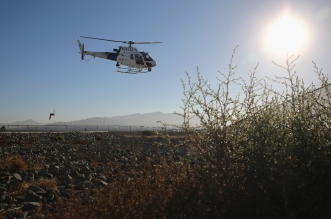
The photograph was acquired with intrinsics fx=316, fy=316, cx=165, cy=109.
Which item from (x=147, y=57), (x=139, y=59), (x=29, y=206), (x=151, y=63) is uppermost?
(x=147, y=57)

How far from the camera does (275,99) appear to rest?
4742 millimetres

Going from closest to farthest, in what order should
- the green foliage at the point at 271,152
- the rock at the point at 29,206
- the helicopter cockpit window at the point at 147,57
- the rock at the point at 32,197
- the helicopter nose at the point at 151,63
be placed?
1. the green foliage at the point at 271,152
2. the rock at the point at 29,206
3. the rock at the point at 32,197
4. the helicopter cockpit window at the point at 147,57
5. the helicopter nose at the point at 151,63

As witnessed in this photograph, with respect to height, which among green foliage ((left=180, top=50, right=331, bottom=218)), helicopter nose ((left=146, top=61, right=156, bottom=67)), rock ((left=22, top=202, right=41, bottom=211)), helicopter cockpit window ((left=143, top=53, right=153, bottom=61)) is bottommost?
rock ((left=22, top=202, right=41, bottom=211))

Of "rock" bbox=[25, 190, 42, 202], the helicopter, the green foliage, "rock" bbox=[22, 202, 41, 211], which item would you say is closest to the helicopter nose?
the helicopter

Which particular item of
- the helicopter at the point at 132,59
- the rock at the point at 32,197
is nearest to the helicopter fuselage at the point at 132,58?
the helicopter at the point at 132,59

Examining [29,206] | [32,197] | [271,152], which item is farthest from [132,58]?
[271,152]

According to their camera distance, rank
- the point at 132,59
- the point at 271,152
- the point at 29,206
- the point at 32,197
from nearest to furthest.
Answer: the point at 271,152, the point at 29,206, the point at 32,197, the point at 132,59

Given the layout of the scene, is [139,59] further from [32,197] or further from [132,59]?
[32,197]

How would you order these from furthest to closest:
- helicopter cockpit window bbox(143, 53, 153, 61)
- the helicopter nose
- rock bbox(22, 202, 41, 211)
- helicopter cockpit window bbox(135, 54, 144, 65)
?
the helicopter nose → helicopter cockpit window bbox(143, 53, 153, 61) → helicopter cockpit window bbox(135, 54, 144, 65) → rock bbox(22, 202, 41, 211)

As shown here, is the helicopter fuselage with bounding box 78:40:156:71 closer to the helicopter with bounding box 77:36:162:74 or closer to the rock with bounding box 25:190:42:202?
the helicopter with bounding box 77:36:162:74

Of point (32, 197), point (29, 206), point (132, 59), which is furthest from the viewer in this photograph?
point (132, 59)

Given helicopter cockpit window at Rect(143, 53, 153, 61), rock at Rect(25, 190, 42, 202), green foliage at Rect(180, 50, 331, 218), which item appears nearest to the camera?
green foliage at Rect(180, 50, 331, 218)

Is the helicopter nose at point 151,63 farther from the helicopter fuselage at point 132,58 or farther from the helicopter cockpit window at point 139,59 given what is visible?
the helicopter cockpit window at point 139,59

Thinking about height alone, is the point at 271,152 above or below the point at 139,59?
below
